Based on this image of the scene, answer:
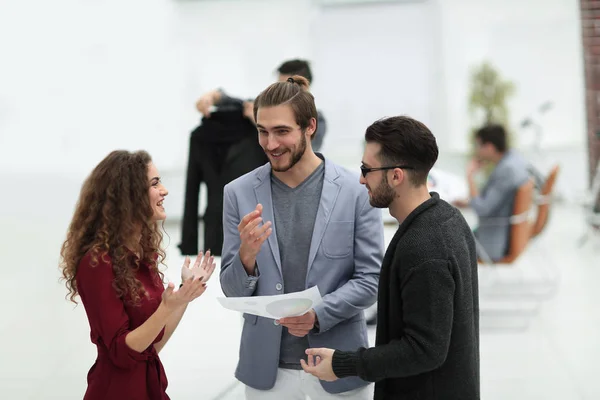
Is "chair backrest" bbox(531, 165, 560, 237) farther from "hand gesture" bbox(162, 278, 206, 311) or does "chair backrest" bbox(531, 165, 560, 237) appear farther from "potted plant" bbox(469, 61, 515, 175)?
"potted plant" bbox(469, 61, 515, 175)

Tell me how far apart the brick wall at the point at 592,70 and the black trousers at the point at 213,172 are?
702cm

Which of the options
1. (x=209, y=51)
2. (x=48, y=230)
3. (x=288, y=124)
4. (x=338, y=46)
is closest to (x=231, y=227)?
(x=288, y=124)

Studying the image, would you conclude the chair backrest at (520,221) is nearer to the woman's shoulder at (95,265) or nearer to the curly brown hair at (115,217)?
the curly brown hair at (115,217)

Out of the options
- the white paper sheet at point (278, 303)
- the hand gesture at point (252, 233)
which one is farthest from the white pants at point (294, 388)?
the hand gesture at point (252, 233)

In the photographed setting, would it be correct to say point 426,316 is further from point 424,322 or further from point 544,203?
point 544,203

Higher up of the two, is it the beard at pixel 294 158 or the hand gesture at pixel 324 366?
the beard at pixel 294 158

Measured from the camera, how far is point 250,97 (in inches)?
203

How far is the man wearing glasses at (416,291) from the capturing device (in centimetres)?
156

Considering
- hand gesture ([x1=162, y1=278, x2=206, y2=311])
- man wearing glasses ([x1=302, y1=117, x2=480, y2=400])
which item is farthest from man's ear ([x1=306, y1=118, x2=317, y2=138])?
hand gesture ([x1=162, y1=278, x2=206, y2=311])

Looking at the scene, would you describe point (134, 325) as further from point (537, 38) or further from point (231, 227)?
point (537, 38)

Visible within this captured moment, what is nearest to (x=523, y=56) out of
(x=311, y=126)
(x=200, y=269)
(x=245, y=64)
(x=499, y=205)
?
(x=245, y=64)

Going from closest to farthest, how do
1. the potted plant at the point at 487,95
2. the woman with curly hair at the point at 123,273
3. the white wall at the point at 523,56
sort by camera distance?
the woman with curly hair at the point at 123,273
the potted plant at the point at 487,95
the white wall at the point at 523,56

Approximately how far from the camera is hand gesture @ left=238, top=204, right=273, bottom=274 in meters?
1.77

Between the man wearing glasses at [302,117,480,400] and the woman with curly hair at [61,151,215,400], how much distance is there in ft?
1.36
